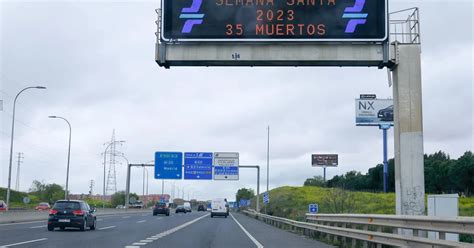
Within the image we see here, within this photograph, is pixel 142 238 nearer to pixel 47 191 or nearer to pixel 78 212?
pixel 78 212

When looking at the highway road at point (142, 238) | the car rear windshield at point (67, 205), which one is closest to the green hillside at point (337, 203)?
the highway road at point (142, 238)

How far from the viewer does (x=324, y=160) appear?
305 feet

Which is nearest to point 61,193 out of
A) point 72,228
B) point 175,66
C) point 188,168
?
point 188,168

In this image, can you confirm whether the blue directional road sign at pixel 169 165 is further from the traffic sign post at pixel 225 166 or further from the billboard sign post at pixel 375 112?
the billboard sign post at pixel 375 112

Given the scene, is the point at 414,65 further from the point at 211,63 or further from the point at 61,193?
the point at 61,193

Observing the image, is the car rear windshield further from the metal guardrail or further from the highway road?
the metal guardrail

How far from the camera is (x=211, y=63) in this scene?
1934cm

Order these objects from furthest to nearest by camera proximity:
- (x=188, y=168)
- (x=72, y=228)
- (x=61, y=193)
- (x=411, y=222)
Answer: (x=61, y=193)
(x=188, y=168)
(x=72, y=228)
(x=411, y=222)

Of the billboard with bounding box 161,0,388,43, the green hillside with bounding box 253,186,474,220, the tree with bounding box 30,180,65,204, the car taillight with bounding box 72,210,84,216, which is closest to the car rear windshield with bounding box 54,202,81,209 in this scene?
the car taillight with bounding box 72,210,84,216

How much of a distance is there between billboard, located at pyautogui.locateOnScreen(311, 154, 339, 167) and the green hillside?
4.72 metres

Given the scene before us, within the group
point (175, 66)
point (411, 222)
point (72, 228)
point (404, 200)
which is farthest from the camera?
point (72, 228)

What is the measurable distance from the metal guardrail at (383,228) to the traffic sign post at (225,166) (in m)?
34.2

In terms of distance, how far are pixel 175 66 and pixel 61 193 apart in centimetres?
11404

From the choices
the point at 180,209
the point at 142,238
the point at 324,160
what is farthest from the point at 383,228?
the point at 180,209
